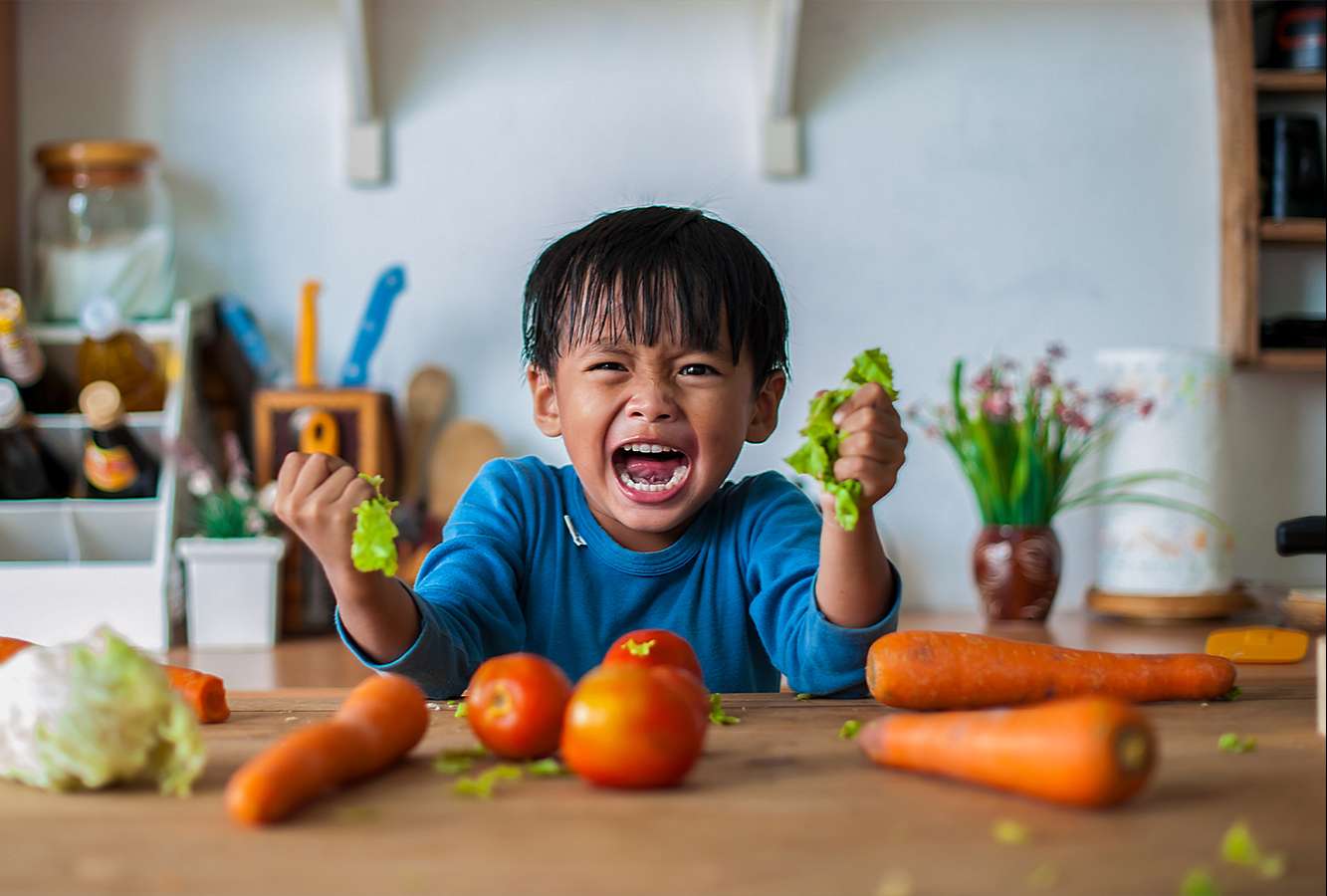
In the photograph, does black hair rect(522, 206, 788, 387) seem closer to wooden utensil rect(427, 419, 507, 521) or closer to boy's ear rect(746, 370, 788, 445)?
boy's ear rect(746, 370, 788, 445)

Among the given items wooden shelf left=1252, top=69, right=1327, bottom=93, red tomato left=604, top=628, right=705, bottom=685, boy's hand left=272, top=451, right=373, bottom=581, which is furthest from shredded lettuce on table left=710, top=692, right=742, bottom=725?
wooden shelf left=1252, top=69, right=1327, bottom=93

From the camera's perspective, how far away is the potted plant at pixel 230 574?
2.00 metres

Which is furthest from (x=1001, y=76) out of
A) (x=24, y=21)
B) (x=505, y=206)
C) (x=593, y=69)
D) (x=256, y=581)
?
(x=24, y=21)

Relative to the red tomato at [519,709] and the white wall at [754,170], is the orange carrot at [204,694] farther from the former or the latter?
the white wall at [754,170]

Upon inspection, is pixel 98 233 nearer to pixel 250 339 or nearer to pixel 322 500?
pixel 250 339

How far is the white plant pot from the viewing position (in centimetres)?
200

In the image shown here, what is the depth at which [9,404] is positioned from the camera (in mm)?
1953

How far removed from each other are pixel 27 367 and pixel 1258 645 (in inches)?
67.3

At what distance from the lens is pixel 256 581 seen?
2020 mm

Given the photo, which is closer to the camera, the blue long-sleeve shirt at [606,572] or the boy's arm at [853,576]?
the boy's arm at [853,576]

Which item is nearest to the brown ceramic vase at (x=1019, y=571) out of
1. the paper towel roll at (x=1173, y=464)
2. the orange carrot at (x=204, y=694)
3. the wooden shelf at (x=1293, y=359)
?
the paper towel roll at (x=1173, y=464)

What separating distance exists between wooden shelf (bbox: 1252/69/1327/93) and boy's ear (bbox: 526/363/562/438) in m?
1.63

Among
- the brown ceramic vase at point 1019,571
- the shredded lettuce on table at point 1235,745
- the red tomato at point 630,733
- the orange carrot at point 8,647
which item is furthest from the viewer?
the brown ceramic vase at point 1019,571

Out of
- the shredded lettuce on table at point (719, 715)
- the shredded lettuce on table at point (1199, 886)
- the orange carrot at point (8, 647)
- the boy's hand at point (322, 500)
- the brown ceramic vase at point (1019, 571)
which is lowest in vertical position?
the brown ceramic vase at point (1019, 571)
